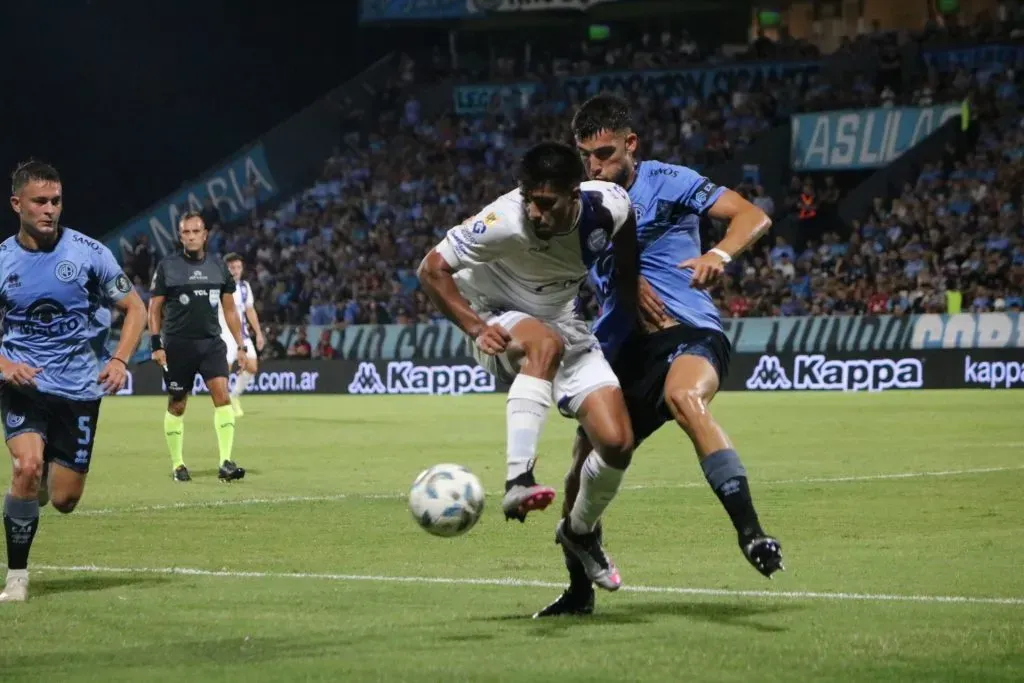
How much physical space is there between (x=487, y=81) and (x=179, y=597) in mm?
40679

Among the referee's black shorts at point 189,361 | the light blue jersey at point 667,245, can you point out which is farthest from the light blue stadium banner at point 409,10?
the light blue jersey at point 667,245

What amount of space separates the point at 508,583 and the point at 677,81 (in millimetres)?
37560

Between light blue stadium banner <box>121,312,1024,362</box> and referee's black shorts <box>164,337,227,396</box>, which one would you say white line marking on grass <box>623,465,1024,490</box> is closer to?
referee's black shorts <box>164,337,227,396</box>

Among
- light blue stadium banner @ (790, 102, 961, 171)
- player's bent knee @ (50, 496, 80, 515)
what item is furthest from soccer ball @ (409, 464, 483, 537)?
light blue stadium banner @ (790, 102, 961, 171)

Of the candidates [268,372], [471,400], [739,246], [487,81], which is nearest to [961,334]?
[471,400]

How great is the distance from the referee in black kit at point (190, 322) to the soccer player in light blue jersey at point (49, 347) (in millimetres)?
7304

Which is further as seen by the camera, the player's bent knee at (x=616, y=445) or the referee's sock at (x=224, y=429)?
the referee's sock at (x=224, y=429)

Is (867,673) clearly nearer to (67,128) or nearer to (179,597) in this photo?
(179,597)

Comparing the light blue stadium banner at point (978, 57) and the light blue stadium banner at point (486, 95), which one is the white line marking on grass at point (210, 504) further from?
the light blue stadium banner at point (486, 95)

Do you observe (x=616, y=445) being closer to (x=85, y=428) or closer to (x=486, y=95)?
(x=85, y=428)

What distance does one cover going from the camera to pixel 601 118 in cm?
772

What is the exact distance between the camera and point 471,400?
Result: 31.0 metres

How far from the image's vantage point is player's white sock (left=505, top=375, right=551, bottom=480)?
7094 mm

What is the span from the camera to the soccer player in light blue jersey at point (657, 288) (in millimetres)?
7602
